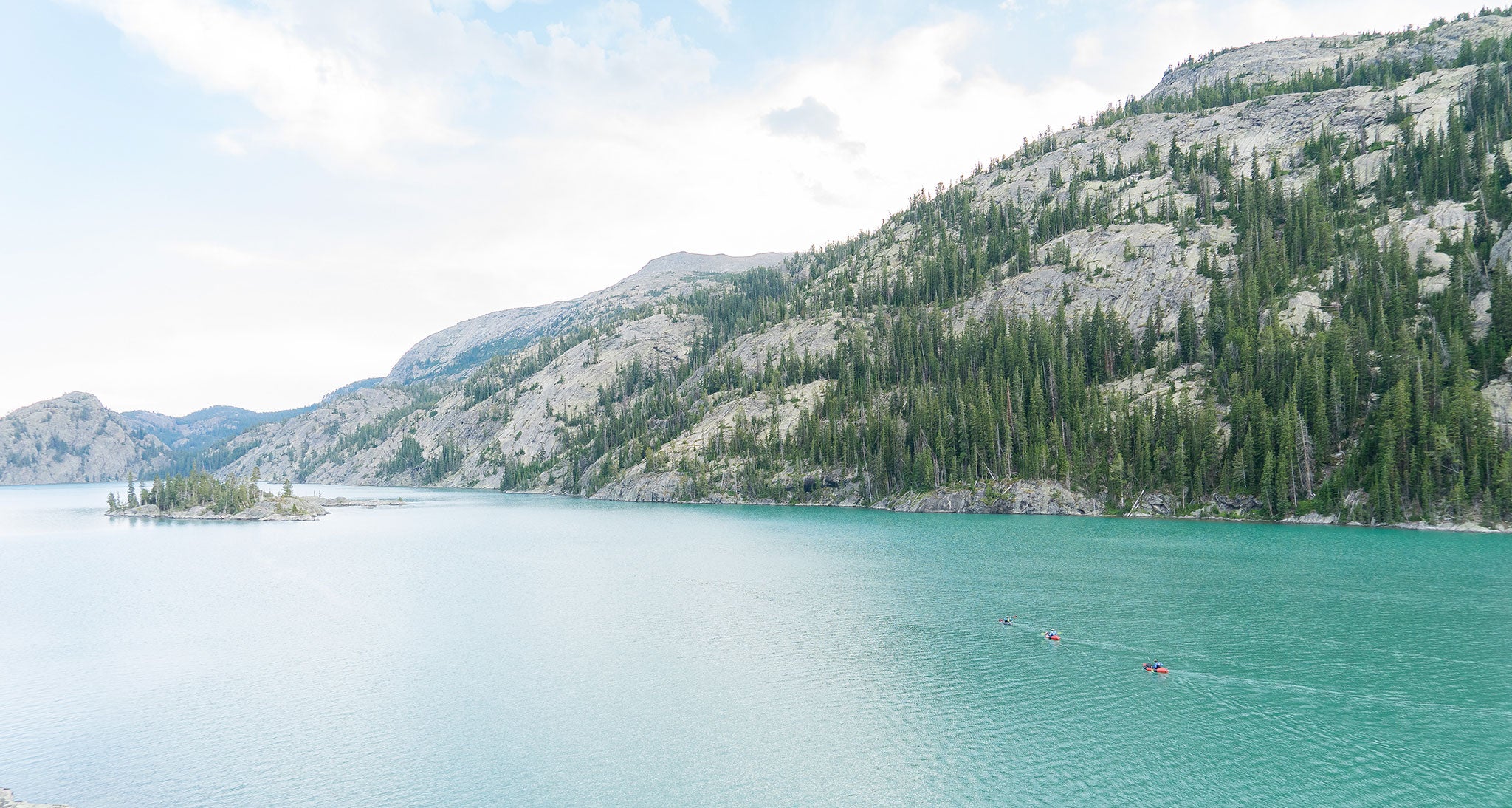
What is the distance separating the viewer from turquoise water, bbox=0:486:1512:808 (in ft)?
106

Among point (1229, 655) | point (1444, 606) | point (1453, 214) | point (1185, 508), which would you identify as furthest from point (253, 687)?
point (1453, 214)

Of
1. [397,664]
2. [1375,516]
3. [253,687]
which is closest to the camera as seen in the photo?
[253,687]

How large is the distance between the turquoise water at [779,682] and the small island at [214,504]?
79359 millimetres

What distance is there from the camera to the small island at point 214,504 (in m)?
166

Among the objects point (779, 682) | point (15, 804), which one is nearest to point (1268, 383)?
point (779, 682)

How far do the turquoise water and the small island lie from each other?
79.4 meters

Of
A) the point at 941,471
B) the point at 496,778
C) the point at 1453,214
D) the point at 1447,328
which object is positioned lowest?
the point at 496,778

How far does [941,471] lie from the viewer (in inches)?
6388

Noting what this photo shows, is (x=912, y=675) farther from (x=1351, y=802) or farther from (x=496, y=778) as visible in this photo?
(x=496, y=778)

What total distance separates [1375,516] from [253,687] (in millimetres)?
140703

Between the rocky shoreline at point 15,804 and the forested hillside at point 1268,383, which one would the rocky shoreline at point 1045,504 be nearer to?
the forested hillside at point 1268,383

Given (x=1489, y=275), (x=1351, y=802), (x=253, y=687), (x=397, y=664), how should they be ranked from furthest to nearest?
(x=1489, y=275)
(x=397, y=664)
(x=253, y=687)
(x=1351, y=802)

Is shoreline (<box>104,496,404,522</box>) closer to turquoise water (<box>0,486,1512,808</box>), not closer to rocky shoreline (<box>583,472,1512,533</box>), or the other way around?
turquoise water (<box>0,486,1512,808</box>)

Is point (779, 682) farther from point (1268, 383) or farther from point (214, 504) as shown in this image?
point (214, 504)
